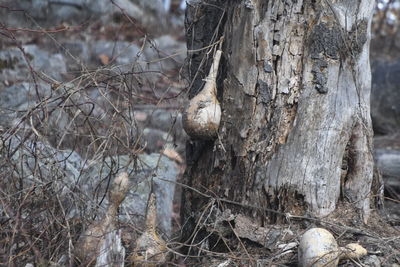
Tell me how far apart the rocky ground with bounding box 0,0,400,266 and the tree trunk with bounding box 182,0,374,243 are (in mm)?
233

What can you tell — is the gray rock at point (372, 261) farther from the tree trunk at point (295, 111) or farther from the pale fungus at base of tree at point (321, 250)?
the tree trunk at point (295, 111)

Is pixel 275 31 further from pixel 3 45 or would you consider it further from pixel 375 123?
pixel 3 45

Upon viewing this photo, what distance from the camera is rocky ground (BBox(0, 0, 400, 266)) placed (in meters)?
3.83

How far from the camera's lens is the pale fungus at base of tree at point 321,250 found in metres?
3.54

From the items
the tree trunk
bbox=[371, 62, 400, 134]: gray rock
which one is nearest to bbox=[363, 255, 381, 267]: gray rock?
the tree trunk

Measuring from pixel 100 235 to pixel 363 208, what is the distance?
154cm

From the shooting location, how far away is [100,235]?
3672mm

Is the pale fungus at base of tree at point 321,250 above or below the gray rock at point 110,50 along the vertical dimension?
below

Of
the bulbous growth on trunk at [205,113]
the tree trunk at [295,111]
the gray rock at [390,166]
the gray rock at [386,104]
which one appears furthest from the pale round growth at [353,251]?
the gray rock at [386,104]

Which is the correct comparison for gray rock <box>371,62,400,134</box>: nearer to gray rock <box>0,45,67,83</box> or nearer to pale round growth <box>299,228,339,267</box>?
gray rock <box>0,45,67,83</box>

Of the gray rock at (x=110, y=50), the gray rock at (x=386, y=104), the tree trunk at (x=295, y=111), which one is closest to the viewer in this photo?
the tree trunk at (x=295, y=111)

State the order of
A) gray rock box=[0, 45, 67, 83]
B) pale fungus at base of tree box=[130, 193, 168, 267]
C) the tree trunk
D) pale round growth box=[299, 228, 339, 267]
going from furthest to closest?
gray rock box=[0, 45, 67, 83]
the tree trunk
pale fungus at base of tree box=[130, 193, 168, 267]
pale round growth box=[299, 228, 339, 267]

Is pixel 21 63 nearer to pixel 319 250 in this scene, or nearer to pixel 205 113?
pixel 205 113

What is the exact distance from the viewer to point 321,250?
3.53 meters
